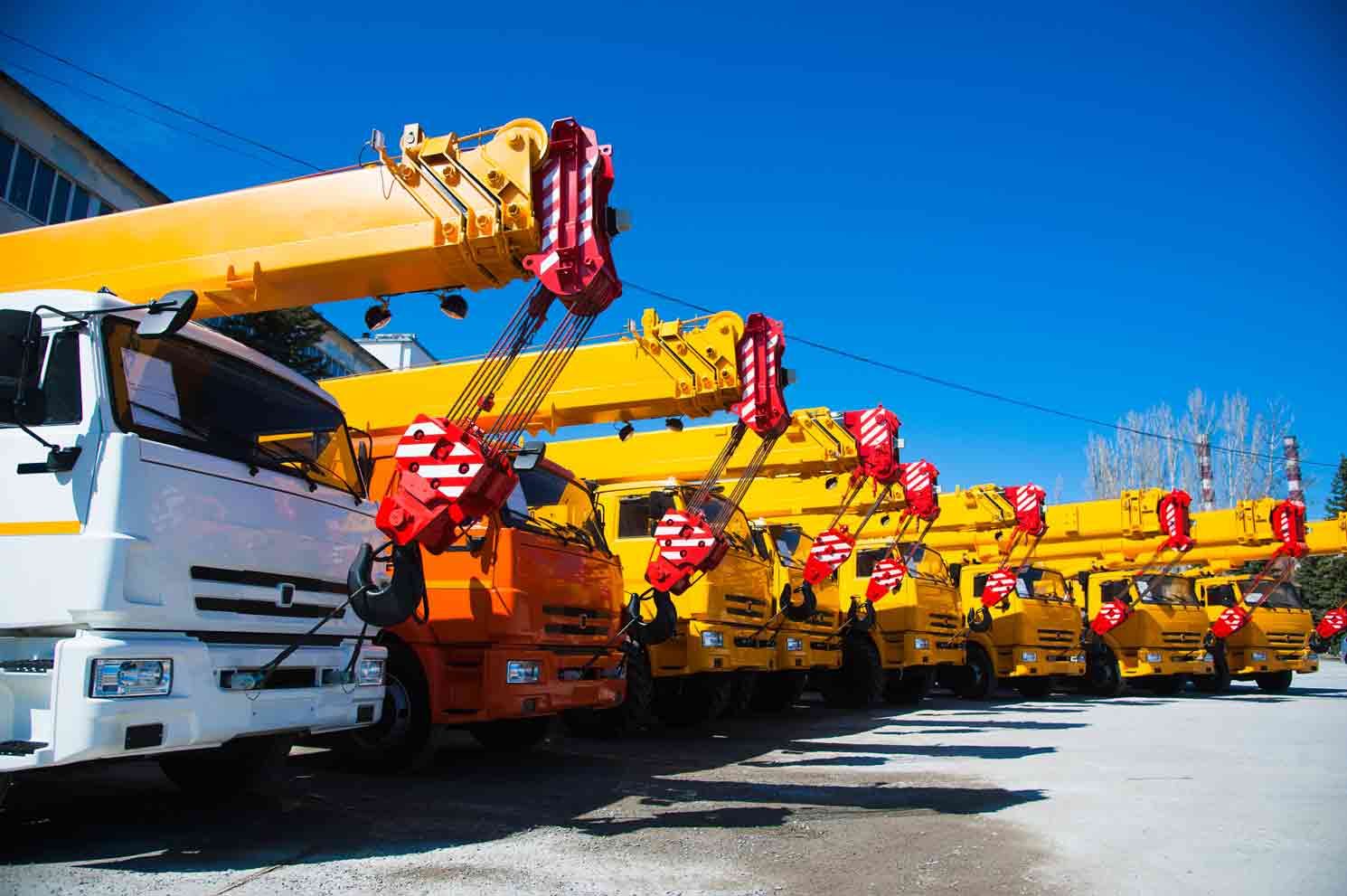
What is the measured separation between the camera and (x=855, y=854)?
4719 millimetres

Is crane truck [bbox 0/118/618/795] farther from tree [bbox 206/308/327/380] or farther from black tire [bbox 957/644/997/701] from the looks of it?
black tire [bbox 957/644/997/701]

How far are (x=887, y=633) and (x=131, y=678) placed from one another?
39.2 ft

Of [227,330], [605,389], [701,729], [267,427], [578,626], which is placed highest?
[227,330]

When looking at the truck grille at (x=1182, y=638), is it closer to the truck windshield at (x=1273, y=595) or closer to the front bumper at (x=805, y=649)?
the truck windshield at (x=1273, y=595)

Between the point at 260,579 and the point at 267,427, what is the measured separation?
902mm

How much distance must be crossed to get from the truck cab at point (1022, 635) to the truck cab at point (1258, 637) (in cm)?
424

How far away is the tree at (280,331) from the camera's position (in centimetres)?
1664

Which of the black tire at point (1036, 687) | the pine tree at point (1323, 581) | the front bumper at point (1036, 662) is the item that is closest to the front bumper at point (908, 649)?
the front bumper at point (1036, 662)

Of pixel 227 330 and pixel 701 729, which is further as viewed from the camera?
pixel 227 330

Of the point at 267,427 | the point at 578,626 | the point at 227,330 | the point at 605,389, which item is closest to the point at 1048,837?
the point at 578,626

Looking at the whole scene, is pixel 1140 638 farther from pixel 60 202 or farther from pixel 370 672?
pixel 60 202

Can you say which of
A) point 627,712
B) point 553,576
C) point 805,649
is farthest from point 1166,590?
point 553,576

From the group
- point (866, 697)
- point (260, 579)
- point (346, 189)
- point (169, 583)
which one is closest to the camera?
point (169, 583)

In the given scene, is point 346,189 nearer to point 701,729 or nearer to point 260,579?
point 260,579
